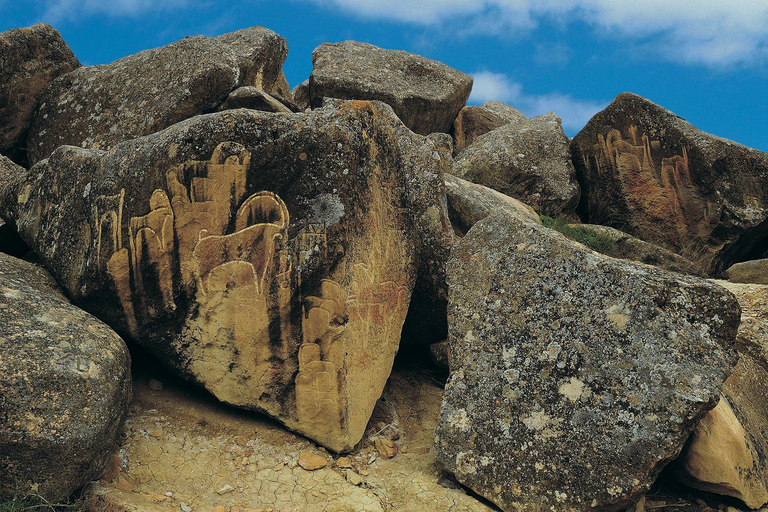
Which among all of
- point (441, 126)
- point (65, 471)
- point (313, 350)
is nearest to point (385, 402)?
point (313, 350)

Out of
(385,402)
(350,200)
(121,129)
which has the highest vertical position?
(121,129)

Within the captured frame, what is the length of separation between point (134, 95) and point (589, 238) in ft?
20.8

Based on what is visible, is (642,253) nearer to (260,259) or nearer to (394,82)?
(394,82)

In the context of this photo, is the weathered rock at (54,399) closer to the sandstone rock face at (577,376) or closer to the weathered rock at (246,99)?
the sandstone rock face at (577,376)

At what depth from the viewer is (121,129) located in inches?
352

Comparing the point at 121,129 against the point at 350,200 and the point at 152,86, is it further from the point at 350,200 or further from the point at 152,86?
the point at 350,200

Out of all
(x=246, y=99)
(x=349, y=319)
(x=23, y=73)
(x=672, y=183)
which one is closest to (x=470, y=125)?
(x=672, y=183)

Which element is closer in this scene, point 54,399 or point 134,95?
point 54,399

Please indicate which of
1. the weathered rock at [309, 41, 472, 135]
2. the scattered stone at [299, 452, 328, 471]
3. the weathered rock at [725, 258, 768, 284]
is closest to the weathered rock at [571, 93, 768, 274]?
the weathered rock at [725, 258, 768, 284]

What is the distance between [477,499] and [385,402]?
1605 mm

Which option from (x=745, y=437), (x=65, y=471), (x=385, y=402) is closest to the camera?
(x=65, y=471)

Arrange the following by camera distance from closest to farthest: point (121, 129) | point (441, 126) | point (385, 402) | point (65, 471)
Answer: point (65, 471)
point (385, 402)
point (121, 129)
point (441, 126)

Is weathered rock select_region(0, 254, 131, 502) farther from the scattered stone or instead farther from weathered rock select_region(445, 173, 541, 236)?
weathered rock select_region(445, 173, 541, 236)

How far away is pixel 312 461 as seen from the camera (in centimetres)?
541
